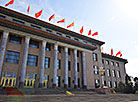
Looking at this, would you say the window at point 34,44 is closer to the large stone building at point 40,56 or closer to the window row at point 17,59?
the large stone building at point 40,56

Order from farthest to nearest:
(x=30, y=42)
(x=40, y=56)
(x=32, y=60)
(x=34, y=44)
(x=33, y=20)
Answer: (x=33, y=20) → (x=34, y=44) → (x=40, y=56) → (x=30, y=42) → (x=32, y=60)

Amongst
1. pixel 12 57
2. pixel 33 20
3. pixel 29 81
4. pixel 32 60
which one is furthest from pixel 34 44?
pixel 29 81

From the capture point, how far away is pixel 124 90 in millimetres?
28516

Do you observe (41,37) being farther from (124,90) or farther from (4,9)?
(124,90)

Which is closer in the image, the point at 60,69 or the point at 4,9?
the point at 4,9

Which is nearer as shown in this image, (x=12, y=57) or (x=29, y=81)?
(x=12, y=57)

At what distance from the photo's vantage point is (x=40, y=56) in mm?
23578

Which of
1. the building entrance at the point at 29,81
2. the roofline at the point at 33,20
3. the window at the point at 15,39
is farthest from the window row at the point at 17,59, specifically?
the roofline at the point at 33,20

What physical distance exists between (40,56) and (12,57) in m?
5.12

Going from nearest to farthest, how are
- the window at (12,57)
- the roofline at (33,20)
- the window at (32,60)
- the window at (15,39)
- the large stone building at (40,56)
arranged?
the large stone building at (40,56) < the window at (12,57) < the window at (15,39) < the roofline at (33,20) < the window at (32,60)

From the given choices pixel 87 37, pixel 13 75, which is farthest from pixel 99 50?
pixel 13 75

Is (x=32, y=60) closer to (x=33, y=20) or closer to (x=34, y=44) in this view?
(x=34, y=44)

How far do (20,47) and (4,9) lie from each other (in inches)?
293

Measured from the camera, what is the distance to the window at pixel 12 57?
20.3 metres
